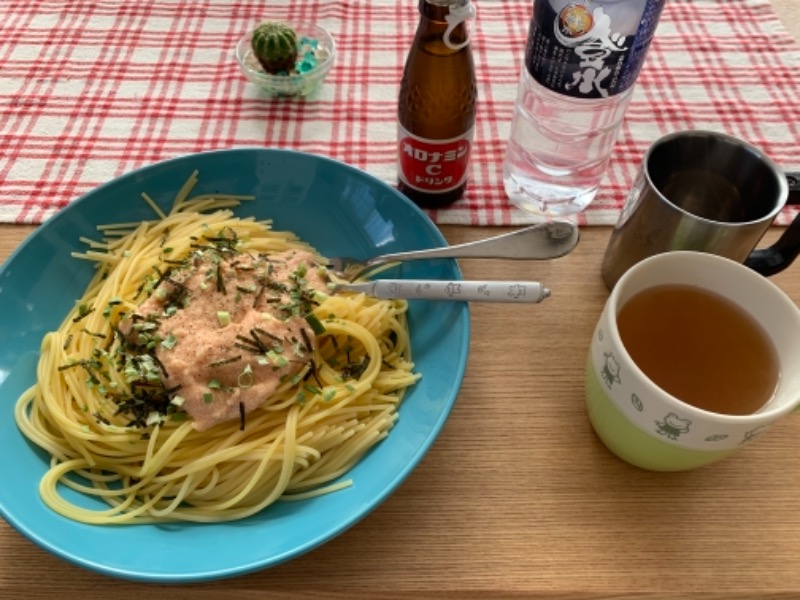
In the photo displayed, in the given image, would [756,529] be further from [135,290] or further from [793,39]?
[793,39]

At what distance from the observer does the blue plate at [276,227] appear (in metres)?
0.74

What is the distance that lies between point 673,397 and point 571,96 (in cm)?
49

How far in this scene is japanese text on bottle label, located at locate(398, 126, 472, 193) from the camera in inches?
42.8

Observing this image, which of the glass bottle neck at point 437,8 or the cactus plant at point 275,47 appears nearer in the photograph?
the glass bottle neck at point 437,8

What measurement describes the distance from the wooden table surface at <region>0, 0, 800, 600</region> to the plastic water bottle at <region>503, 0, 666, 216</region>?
417mm

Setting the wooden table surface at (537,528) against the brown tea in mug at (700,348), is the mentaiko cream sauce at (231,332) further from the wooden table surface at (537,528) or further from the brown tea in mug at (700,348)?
the brown tea in mug at (700,348)

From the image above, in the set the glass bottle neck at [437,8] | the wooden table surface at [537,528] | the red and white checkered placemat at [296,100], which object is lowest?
the wooden table surface at [537,528]

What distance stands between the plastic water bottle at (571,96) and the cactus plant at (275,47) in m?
0.48

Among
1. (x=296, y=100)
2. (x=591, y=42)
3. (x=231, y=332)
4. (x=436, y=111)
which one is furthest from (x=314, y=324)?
(x=296, y=100)

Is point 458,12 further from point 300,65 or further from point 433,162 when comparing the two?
point 300,65

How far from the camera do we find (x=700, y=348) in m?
0.86

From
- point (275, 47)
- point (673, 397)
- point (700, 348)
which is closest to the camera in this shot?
point (673, 397)

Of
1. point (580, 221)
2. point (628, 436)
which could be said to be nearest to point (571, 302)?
point (580, 221)

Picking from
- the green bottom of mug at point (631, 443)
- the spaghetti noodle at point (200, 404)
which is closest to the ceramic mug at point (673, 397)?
the green bottom of mug at point (631, 443)
